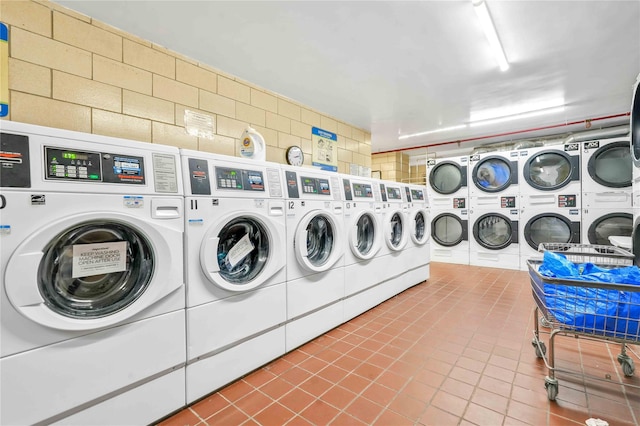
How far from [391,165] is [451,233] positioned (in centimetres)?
250

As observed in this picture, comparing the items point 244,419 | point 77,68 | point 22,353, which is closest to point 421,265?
point 244,419

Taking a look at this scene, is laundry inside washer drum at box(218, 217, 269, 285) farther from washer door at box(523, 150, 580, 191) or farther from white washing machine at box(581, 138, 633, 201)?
white washing machine at box(581, 138, 633, 201)

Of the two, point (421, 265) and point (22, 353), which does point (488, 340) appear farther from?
point (22, 353)

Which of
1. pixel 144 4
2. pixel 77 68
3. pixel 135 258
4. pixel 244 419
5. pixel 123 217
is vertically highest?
pixel 144 4

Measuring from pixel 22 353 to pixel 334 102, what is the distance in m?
3.49

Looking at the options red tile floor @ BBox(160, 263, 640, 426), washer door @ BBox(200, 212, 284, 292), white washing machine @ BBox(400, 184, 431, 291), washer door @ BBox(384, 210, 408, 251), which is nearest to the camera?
red tile floor @ BBox(160, 263, 640, 426)

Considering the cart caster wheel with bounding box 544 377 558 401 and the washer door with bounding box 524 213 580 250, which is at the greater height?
the washer door with bounding box 524 213 580 250

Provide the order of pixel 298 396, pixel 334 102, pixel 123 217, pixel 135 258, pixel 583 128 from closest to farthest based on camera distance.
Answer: pixel 123 217, pixel 135 258, pixel 298 396, pixel 334 102, pixel 583 128

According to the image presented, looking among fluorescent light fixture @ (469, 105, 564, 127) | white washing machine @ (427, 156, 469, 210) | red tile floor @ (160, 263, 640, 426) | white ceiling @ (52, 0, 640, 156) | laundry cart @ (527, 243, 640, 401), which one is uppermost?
fluorescent light fixture @ (469, 105, 564, 127)

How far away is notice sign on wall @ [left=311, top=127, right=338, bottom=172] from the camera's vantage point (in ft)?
12.1

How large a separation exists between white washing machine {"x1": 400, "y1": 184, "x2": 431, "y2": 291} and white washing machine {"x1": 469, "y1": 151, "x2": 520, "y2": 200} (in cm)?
173

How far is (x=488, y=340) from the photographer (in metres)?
2.25

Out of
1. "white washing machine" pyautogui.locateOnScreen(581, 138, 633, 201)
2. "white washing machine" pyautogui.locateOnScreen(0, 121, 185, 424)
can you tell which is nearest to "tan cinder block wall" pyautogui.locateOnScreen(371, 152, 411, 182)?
"white washing machine" pyautogui.locateOnScreen(581, 138, 633, 201)

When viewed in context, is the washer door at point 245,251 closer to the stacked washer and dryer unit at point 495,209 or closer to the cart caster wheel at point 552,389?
the cart caster wheel at point 552,389
